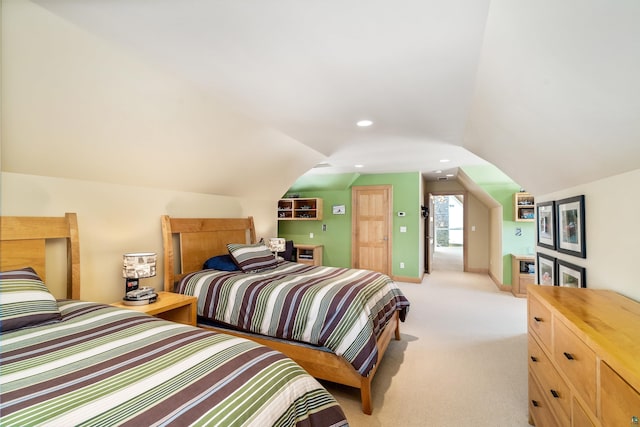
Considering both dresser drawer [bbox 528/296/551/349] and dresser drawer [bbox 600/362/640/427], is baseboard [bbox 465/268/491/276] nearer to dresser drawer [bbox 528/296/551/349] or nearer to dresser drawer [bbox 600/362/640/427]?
dresser drawer [bbox 528/296/551/349]

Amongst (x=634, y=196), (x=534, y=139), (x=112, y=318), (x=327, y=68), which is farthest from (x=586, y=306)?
(x=112, y=318)

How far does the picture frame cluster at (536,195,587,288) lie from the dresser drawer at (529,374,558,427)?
2.66 feet

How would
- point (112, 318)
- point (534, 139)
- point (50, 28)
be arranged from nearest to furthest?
point (50, 28) < point (112, 318) < point (534, 139)

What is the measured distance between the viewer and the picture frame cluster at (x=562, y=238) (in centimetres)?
214

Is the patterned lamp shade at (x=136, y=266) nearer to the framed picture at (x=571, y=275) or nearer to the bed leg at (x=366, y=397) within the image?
the bed leg at (x=366, y=397)

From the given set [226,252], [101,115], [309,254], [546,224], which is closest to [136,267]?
[101,115]

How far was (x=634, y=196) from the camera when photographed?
1586 millimetres

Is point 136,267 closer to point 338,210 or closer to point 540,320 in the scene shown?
point 540,320

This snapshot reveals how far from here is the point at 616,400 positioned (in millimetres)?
952

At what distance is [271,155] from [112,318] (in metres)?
2.52

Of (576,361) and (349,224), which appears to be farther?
(349,224)

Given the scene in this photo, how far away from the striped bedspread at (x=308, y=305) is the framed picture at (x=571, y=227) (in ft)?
4.87

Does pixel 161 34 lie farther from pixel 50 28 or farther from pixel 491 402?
pixel 491 402

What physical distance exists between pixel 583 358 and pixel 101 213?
10.7 ft
